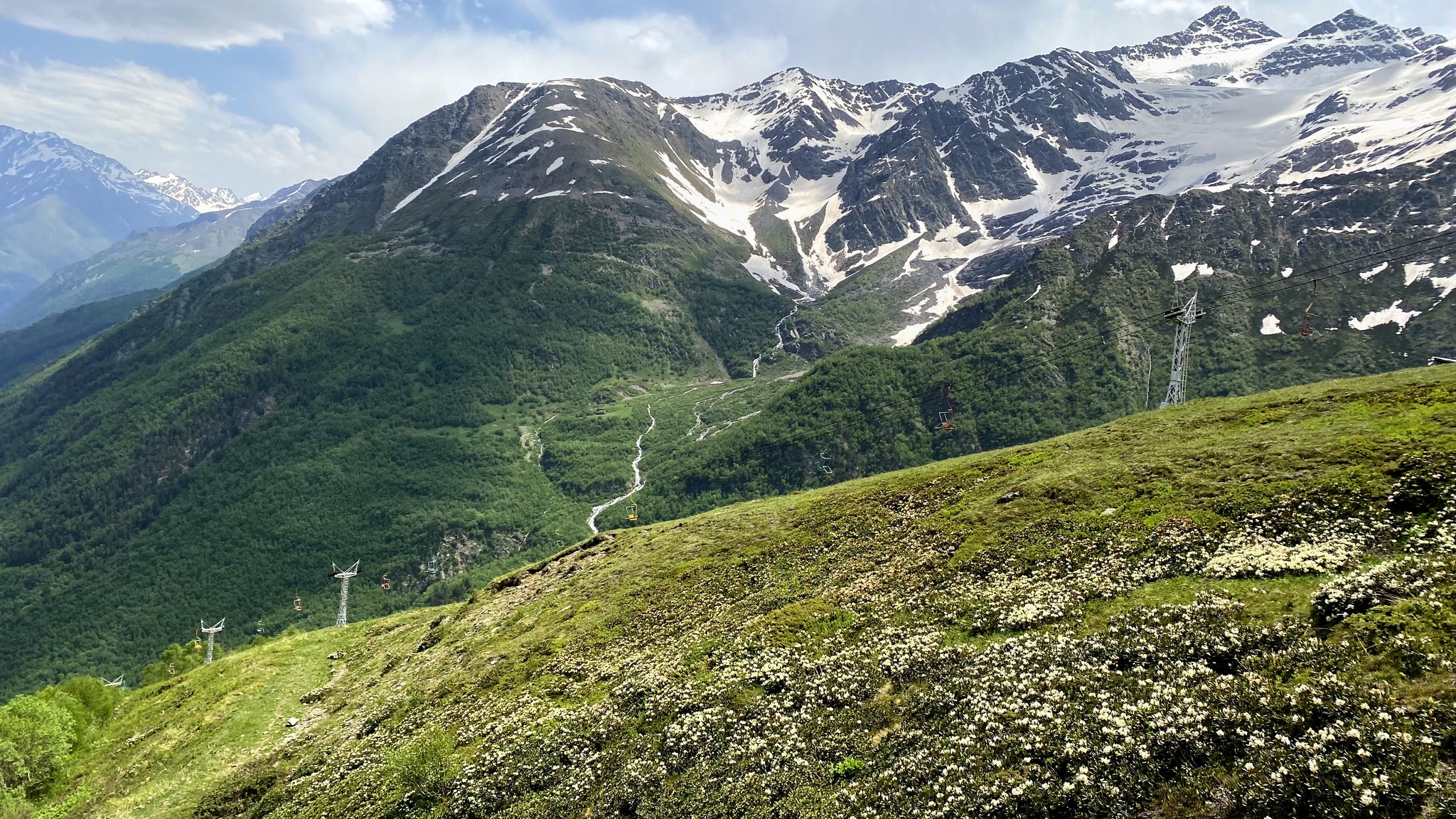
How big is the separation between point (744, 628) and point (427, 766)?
18.7m

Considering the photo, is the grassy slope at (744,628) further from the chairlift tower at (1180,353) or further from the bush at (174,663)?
the bush at (174,663)

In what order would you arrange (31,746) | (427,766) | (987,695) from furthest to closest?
1. (31,746)
2. (427,766)
3. (987,695)

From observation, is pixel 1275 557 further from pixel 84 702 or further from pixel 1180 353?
pixel 84 702

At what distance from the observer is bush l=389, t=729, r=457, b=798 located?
110ft

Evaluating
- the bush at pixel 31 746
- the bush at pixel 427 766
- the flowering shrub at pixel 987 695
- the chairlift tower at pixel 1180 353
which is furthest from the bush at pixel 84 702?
the chairlift tower at pixel 1180 353

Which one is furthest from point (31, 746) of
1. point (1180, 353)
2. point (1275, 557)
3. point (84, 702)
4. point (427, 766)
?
point (1180, 353)

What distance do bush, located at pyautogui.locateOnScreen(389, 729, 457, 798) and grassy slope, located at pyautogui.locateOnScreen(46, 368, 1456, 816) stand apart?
83cm

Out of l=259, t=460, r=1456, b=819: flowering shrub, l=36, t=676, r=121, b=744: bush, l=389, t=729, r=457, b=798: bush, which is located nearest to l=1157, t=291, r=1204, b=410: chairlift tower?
l=259, t=460, r=1456, b=819: flowering shrub

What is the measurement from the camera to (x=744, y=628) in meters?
40.4

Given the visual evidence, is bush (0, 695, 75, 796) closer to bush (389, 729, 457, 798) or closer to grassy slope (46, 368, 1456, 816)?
grassy slope (46, 368, 1456, 816)

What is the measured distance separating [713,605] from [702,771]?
729 inches

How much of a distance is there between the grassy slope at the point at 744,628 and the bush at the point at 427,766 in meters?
0.83

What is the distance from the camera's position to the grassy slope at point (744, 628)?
97.9 feet

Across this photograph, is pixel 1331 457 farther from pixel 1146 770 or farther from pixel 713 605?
pixel 713 605
